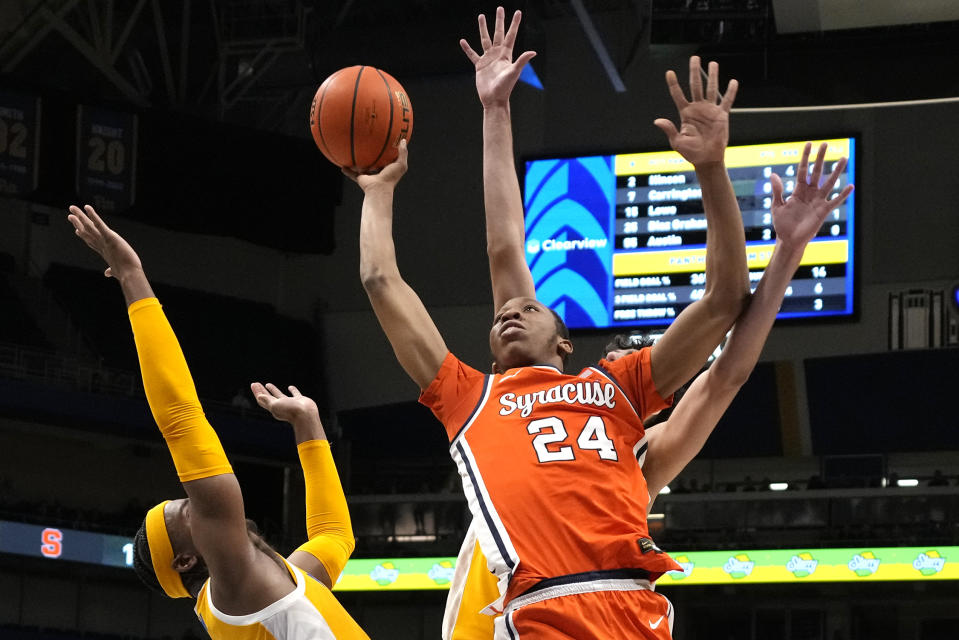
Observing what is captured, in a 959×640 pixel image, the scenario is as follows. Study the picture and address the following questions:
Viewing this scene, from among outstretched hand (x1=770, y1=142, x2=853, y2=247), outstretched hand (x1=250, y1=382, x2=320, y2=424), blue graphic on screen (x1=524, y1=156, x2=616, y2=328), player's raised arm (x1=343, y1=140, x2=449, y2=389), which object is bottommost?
outstretched hand (x1=250, y1=382, x2=320, y2=424)

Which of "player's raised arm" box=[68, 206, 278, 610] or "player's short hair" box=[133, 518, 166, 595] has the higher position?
"player's raised arm" box=[68, 206, 278, 610]

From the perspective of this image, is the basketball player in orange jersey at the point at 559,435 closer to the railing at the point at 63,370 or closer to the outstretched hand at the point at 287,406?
the outstretched hand at the point at 287,406

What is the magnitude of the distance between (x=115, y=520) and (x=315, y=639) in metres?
17.9

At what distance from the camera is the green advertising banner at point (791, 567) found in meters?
16.8

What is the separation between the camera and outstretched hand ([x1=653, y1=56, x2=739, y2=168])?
322 cm

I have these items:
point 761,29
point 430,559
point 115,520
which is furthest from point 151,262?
point 761,29

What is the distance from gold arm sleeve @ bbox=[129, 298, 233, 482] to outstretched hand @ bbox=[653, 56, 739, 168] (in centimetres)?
124

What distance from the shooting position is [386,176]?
3.76 metres

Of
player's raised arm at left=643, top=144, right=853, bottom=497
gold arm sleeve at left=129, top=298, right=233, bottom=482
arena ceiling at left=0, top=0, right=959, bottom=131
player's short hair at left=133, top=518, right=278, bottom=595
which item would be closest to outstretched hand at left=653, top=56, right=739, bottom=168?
player's raised arm at left=643, top=144, right=853, bottom=497

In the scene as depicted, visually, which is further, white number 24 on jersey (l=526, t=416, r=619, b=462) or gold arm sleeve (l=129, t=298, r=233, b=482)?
white number 24 on jersey (l=526, t=416, r=619, b=462)

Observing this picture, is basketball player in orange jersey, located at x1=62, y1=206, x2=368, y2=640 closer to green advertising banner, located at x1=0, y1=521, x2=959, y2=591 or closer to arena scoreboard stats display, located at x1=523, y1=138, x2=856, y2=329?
arena scoreboard stats display, located at x1=523, y1=138, x2=856, y2=329

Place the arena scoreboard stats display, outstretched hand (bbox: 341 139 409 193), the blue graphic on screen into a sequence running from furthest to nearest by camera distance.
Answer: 1. the blue graphic on screen
2. the arena scoreboard stats display
3. outstretched hand (bbox: 341 139 409 193)

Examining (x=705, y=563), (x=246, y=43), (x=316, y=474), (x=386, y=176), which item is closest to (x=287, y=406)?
(x=316, y=474)

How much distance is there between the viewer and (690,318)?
3.29m
